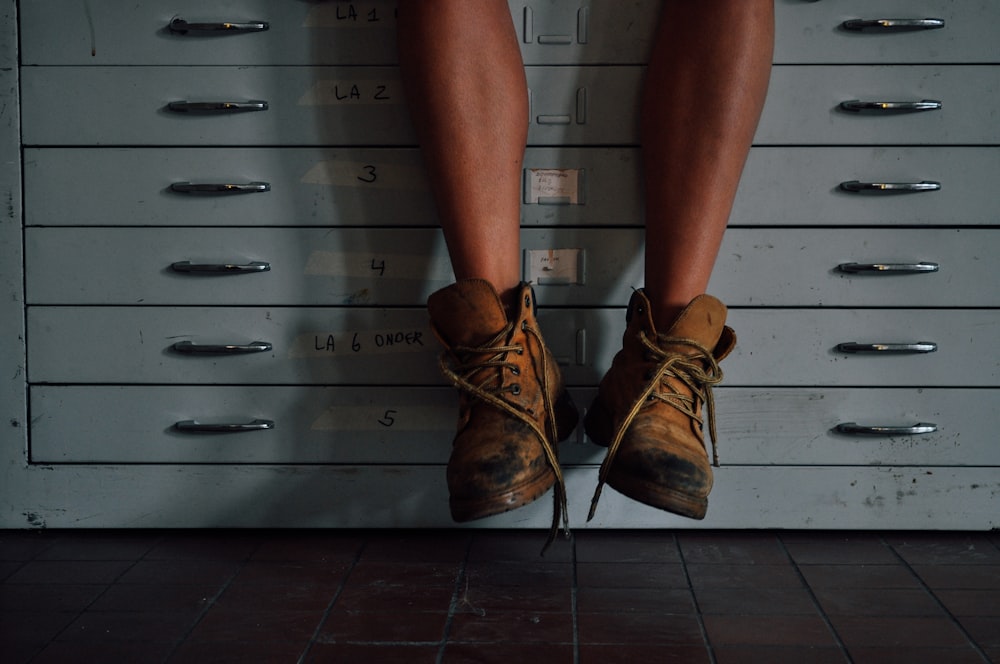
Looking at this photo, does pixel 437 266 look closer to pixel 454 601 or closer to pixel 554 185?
pixel 554 185

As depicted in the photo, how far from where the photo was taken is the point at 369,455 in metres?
1.45

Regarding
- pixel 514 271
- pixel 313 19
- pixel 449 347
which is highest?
pixel 313 19

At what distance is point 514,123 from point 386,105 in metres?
0.22

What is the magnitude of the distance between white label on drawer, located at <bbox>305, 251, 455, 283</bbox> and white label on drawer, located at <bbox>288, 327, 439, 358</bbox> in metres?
0.09

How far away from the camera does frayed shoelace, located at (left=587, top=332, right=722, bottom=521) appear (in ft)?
3.98

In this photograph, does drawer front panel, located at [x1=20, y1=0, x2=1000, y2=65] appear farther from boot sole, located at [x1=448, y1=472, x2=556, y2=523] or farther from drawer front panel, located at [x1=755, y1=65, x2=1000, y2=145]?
boot sole, located at [x1=448, y1=472, x2=556, y2=523]

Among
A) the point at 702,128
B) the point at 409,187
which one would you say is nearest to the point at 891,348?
the point at 702,128

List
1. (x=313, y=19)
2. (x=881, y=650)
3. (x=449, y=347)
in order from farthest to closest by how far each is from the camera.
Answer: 1. (x=313, y=19)
2. (x=449, y=347)
3. (x=881, y=650)

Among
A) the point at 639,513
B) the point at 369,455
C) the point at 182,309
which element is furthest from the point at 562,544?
the point at 182,309

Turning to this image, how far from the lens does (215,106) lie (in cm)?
140

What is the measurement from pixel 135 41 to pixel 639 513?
3.62 feet

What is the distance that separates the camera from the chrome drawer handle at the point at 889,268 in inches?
55.1

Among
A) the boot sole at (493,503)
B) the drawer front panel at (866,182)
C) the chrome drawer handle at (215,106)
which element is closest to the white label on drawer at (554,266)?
the drawer front panel at (866,182)

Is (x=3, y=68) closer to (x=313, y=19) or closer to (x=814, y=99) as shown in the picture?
(x=313, y=19)
